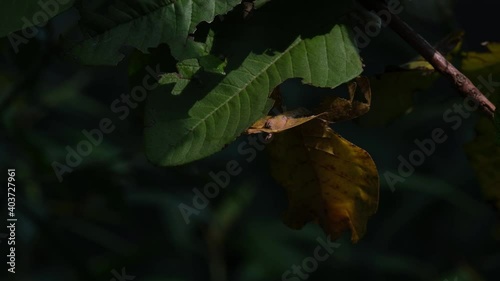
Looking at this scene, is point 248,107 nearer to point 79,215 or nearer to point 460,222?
point 79,215

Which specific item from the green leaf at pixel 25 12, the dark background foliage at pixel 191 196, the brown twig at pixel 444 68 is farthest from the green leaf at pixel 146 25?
the dark background foliage at pixel 191 196

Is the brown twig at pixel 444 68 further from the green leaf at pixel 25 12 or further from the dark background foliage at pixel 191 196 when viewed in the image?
the dark background foliage at pixel 191 196

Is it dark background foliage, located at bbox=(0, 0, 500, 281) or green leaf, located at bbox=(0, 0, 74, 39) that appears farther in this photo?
dark background foliage, located at bbox=(0, 0, 500, 281)

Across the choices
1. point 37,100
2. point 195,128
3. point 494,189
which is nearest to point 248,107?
point 195,128

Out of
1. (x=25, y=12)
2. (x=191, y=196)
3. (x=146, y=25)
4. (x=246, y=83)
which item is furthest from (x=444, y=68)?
(x=191, y=196)

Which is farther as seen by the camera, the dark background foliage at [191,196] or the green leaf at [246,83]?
the dark background foliage at [191,196]

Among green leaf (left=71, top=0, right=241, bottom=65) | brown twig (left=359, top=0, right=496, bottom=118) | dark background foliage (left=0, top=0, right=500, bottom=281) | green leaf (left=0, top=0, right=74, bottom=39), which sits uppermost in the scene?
green leaf (left=0, top=0, right=74, bottom=39)

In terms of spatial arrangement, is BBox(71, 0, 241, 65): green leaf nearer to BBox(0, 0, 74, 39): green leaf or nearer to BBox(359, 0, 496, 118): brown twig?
BBox(0, 0, 74, 39): green leaf

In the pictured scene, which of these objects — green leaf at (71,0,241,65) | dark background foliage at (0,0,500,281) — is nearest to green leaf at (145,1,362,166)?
green leaf at (71,0,241,65)
